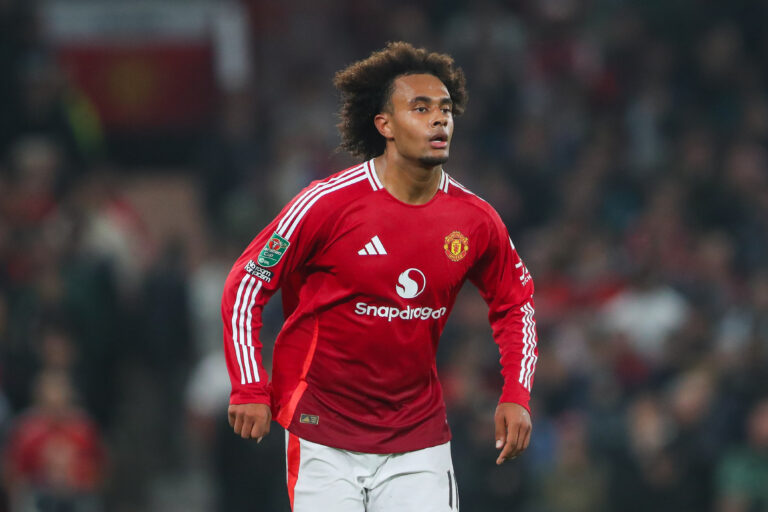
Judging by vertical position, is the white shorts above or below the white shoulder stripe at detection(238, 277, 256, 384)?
below

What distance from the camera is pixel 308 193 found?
5.00 m

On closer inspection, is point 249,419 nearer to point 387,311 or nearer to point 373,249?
point 387,311

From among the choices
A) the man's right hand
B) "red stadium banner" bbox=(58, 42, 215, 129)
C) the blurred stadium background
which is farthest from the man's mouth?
"red stadium banner" bbox=(58, 42, 215, 129)

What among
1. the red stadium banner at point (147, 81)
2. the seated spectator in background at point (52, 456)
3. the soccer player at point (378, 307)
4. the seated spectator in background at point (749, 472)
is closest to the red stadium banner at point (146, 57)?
the red stadium banner at point (147, 81)

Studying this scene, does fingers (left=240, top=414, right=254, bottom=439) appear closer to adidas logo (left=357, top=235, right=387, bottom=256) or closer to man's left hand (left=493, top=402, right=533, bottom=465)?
adidas logo (left=357, top=235, right=387, bottom=256)

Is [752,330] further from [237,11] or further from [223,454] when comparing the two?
[237,11]

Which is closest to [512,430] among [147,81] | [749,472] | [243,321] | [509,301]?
[509,301]

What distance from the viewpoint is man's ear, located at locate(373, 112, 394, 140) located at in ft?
16.9

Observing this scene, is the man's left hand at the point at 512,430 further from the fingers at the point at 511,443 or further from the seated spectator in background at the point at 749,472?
the seated spectator in background at the point at 749,472

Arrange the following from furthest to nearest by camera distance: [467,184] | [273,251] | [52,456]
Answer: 1. [467,184]
2. [52,456]
3. [273,251]

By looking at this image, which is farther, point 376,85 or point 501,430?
point 376,85

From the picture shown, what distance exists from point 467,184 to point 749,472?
12.6 feet

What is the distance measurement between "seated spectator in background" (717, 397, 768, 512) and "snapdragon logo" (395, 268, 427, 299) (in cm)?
458

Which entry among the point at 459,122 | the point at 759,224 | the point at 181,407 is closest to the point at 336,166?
the point at 459,122
